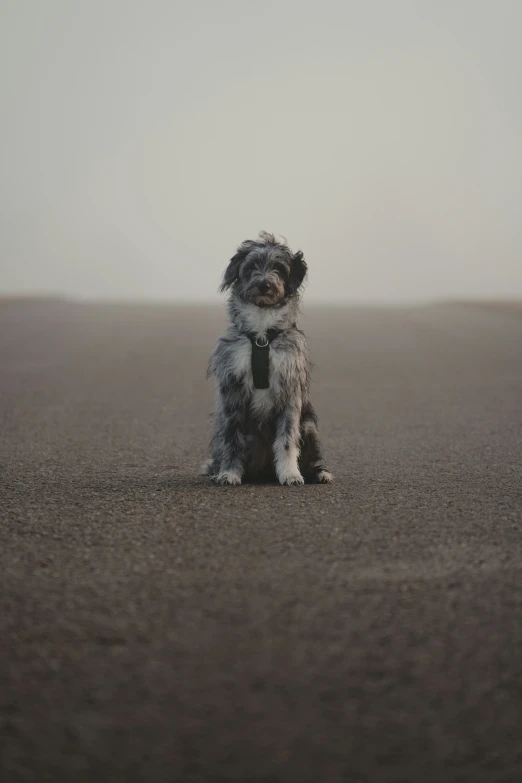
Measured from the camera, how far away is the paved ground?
3.31 meters

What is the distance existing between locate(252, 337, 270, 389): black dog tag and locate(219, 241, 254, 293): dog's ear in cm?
65

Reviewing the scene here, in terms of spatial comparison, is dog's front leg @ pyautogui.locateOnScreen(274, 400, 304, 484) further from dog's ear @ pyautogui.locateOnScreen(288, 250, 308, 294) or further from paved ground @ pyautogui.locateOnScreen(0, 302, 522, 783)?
dog's ear @ pyautogui.locateOnScreen(288, 250, 308, 294)

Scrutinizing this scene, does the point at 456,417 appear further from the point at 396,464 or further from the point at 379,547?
the point at 379,547

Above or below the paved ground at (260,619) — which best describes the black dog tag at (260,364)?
above

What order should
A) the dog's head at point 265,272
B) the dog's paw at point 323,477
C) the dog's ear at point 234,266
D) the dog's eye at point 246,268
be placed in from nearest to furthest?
the dog's head at point 265,272, the dog's eye at point 246,268, the dog's ear at point 234,266, the dog's paw at point 323,477

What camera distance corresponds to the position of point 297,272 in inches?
311

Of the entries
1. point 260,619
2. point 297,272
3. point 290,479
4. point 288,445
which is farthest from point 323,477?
point 260,619

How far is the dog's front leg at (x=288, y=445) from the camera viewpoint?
308 inches

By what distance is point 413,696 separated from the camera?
12.0 ft

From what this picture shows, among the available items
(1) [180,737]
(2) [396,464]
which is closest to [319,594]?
(1) [180,737]

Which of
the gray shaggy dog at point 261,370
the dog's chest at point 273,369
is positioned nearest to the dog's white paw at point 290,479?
the gray shaggy dog at point 261,370

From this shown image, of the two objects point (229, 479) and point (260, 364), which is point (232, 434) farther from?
point (260, 364)

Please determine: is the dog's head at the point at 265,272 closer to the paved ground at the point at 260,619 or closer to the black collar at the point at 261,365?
the black collar at the point at 261,365

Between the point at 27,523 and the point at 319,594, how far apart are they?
275 centimetres
